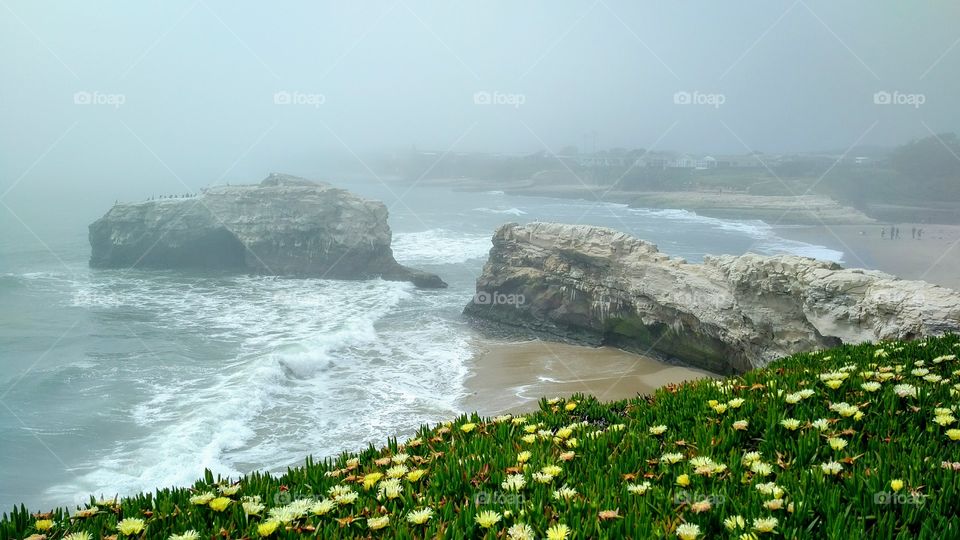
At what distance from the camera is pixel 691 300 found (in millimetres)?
22078

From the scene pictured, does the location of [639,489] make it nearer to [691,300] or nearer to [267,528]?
[267,528]

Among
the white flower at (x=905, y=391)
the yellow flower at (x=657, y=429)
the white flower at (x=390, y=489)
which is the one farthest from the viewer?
the white flower at (x=905, y=391)

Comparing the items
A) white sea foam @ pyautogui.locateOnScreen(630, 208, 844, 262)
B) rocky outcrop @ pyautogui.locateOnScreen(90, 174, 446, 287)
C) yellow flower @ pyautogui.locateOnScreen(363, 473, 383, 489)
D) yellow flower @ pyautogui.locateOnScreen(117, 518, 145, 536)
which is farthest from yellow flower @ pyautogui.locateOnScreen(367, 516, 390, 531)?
white sea foam @ pyautogui.locateOnScreen(630, 208, 844, 262)

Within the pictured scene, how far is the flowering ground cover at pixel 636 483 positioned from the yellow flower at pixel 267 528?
0.04 ft

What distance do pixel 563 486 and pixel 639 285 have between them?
22374 millimetres

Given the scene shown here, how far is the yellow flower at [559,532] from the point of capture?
2408mm

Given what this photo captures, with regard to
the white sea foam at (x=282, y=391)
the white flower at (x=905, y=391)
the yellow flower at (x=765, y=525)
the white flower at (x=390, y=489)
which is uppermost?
the white flower at (x=905, y=391)

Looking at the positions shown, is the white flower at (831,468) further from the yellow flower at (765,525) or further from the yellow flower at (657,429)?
the yellow flower at (657,429)

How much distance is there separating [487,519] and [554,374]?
2039 centimetres

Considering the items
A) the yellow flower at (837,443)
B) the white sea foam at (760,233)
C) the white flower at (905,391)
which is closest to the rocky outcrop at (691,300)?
the white flower at (905,391)

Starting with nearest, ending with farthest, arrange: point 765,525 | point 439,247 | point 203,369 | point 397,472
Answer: point 765,525
point 397,472
point 203,369
point 439,247

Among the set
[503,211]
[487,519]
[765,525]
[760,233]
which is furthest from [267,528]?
[503,211]

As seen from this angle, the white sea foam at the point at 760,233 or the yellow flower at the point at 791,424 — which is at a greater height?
the white sea foam at the point at 760,233

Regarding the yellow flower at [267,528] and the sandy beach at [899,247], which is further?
the sandy beach at [899,247]
